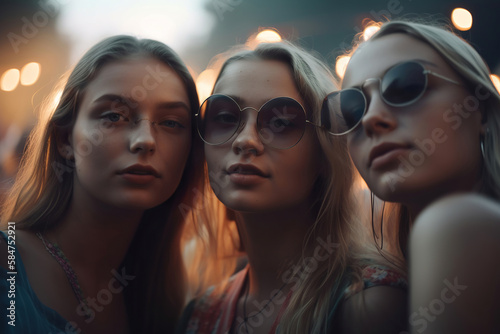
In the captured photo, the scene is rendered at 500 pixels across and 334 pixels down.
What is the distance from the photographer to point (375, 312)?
1.17 metres

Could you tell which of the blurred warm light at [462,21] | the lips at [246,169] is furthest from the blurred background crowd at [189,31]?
the lips at [246,169]

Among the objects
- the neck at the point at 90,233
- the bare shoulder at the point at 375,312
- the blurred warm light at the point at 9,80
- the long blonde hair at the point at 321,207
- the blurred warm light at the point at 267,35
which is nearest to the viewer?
the bare shoulder at the point at 375,312

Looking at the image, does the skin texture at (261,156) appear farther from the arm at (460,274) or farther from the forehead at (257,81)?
the arm at (460,274)

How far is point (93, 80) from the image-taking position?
1.54 m

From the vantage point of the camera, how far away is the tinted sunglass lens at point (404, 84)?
1063 millimetres

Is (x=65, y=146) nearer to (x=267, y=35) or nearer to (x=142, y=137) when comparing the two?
(x=142, y=137)

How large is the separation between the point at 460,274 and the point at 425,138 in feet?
1.11

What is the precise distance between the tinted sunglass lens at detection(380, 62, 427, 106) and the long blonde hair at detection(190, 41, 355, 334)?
411 mm

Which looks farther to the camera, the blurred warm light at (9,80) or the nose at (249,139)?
the blurred warm light at (9,80)

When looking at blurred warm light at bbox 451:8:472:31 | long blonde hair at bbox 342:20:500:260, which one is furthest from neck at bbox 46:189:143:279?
blurred warm light at bbox 451:8:472:31

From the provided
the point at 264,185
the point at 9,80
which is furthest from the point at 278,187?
the point at 9,80

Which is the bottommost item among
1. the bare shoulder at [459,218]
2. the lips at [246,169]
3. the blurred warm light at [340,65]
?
the bare shoulder at [459,218]

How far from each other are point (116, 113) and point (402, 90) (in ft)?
3.02

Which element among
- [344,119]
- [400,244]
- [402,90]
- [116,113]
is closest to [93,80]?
[116,113]
